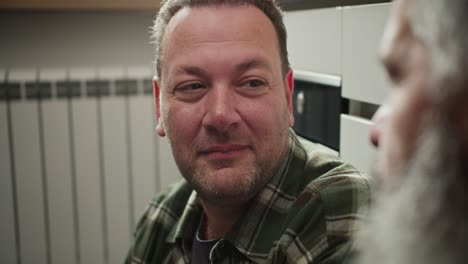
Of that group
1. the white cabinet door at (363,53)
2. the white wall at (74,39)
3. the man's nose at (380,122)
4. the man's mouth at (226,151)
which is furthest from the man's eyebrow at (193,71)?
the white wall at (74,39)

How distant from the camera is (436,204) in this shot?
29 cm

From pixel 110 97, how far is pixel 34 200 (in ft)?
1.58

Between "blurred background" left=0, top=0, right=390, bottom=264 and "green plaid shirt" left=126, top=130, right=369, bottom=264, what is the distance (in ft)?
2.73

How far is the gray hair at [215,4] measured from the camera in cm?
99

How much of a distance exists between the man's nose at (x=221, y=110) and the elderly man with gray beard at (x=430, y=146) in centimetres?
59

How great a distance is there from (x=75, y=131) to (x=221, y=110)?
1214 mm

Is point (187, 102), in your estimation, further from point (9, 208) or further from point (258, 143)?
point (9, 208)

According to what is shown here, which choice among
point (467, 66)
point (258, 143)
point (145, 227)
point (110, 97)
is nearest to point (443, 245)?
point (467, 66)

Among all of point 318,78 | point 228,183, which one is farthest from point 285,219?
point 318,78

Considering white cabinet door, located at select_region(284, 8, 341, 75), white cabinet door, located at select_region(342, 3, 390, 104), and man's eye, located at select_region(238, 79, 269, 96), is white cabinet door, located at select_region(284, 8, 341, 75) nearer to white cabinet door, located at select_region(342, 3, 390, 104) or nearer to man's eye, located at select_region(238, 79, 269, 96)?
white cabinet door, located at select_region(342, 3, 390, 104)

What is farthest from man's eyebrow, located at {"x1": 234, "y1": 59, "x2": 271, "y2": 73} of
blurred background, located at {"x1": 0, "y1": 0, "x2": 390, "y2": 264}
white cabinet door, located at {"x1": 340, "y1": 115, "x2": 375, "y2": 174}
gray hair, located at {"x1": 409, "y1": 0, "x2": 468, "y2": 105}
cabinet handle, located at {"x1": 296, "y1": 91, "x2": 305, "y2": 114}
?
blurred background, located at {"x1": 0, "y1": 0, "x2": 390, "y2": 264}

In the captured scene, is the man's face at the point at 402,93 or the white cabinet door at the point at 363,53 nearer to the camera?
the man's face at the point at 402,93

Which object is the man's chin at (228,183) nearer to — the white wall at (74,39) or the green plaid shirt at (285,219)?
the green plaid shirt at (285,219)

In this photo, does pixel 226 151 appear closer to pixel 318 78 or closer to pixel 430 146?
pixel 318 78
